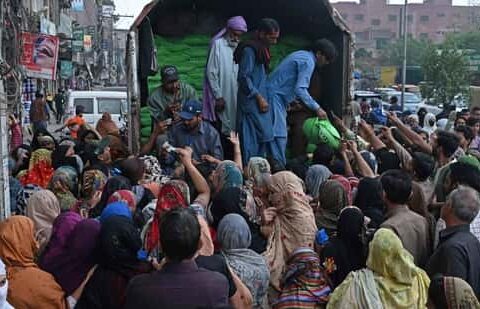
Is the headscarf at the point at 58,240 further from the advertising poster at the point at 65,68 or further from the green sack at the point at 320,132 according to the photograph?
the advertising poster at the point at 65,68

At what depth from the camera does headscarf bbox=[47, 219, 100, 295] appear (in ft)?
12.7

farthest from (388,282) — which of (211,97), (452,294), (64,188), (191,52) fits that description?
(191,52)

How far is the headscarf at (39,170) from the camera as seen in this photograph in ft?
21.3

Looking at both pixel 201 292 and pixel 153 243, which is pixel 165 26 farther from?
pixel 201 292

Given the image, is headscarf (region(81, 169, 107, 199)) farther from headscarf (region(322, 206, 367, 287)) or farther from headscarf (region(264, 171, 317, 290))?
headscarf (region(322, 206, 367, 287))

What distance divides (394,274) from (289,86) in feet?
14.4

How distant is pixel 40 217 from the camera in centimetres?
471

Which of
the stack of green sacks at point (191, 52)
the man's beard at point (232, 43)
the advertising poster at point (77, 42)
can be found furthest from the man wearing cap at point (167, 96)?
the advertising poster at point (77, 42)

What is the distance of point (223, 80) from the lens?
8.05m

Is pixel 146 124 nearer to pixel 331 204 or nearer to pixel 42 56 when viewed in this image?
pixel 331 204

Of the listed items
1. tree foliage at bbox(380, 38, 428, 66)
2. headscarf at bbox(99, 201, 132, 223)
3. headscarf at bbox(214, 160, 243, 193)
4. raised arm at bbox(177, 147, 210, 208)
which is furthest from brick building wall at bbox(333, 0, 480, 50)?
headscarf at bbox(99, 201, 132, 223)

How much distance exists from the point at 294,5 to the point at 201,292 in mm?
6672

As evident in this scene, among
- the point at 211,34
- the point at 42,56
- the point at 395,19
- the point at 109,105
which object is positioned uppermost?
the point at 395,19

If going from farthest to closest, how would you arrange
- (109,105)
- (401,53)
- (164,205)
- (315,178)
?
1. (401,53)
2. (109,105)
3. (315,178)
4. (164,205)
